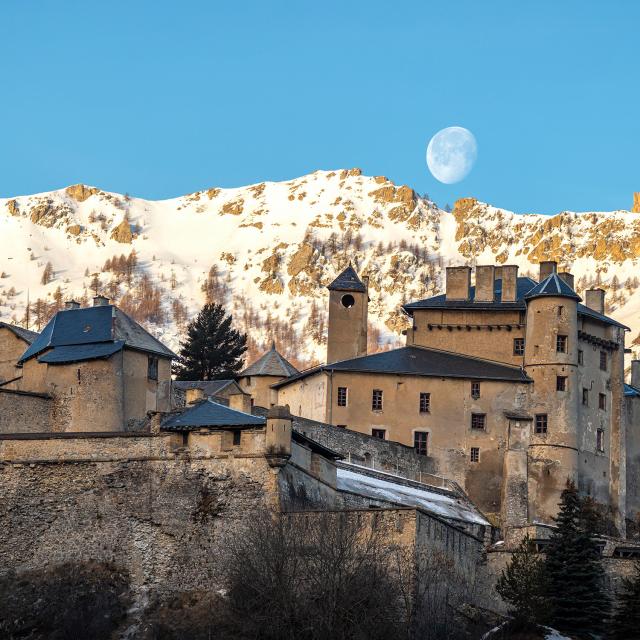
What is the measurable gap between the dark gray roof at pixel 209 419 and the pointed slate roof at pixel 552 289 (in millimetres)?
22414

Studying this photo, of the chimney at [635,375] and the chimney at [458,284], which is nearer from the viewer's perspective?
the chimney at [458,284]

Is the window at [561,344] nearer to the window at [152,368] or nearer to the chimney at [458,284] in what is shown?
the chimney at [458,284]

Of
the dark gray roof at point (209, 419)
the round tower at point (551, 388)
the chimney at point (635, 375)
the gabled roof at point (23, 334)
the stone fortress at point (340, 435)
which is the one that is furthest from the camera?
the chimney at point (635, 375)

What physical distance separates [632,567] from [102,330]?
22.7 m

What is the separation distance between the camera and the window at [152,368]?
59.6 m

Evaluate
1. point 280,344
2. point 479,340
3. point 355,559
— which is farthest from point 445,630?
point 280,344

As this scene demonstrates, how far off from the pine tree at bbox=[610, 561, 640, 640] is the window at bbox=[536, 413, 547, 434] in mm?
15018

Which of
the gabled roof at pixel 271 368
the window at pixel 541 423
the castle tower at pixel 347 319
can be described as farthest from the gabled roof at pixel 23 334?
the window at pixel 541 423

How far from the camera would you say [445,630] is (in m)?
45.3

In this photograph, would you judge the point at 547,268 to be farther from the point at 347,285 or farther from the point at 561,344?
the point at 347,285

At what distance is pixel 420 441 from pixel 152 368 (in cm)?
1350

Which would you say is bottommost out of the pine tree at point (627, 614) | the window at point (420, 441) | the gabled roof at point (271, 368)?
the pine tree at point (627, 614)

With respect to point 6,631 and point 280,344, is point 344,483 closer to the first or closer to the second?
point 6,631

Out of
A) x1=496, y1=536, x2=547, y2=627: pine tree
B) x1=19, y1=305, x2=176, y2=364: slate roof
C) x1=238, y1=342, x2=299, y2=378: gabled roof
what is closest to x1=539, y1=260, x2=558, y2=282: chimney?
x1=238, y1=342, x2=299, y2=378: gabled roof
